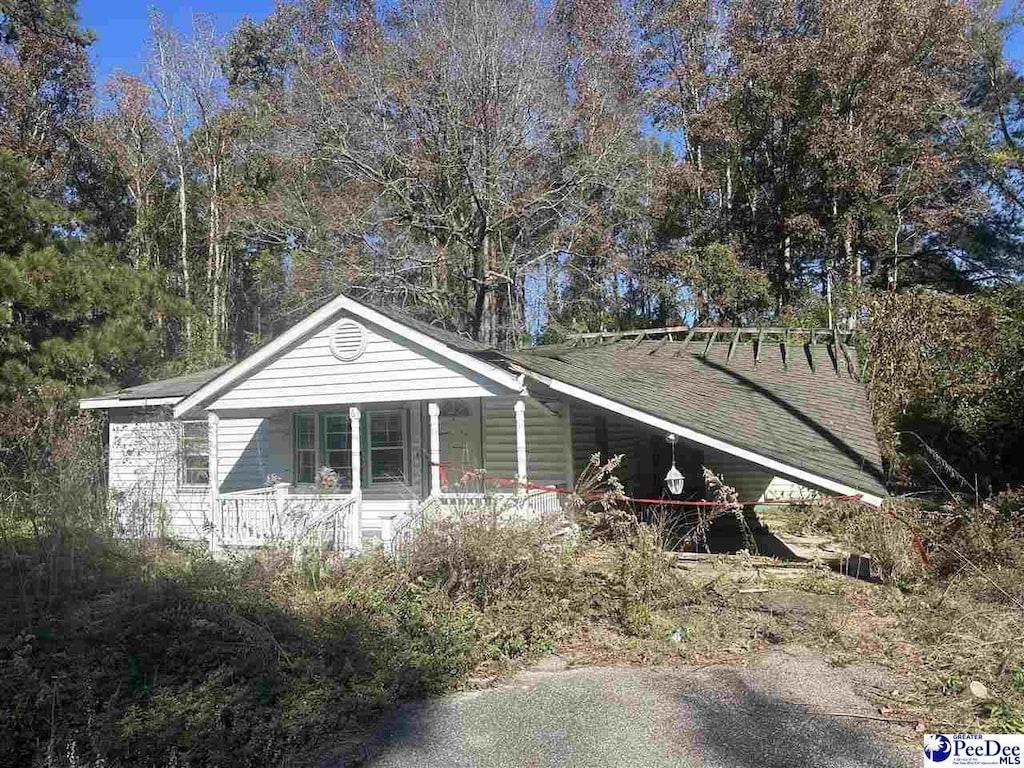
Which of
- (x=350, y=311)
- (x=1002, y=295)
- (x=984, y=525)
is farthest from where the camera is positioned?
(x=1002, y=295)

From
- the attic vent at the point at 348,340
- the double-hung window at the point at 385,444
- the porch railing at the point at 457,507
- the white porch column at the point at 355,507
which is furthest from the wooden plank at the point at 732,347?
the white porch column at the point at 355,507

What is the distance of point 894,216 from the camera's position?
84.1 ft

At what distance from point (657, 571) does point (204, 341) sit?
21871mm

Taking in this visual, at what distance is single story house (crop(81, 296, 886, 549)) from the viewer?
11.2 m

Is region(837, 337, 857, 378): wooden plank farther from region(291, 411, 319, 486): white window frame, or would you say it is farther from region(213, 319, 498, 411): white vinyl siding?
region(291, 411, 319, 486): white window frame

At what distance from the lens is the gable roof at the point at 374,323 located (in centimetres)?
1230

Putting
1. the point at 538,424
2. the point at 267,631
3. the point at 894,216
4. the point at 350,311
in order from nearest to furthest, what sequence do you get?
1. the point at 267,631
2. the point at 350,311
3. the point at 538,424
4. the point at 894,216

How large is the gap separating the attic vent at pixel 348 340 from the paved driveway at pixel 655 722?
7332 millimetres

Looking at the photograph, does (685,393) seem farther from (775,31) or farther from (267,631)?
(775,31)

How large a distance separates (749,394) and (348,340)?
22.1ft

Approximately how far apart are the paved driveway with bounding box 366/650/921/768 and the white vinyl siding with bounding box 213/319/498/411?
6392 millimetres

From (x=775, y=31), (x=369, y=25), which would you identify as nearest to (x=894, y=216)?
(x=775, y=31)

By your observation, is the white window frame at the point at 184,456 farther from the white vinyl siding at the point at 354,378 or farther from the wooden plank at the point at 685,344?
the wooden plank at the point at 685,344

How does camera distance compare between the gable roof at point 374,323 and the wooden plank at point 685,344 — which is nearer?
the gable roof at point 374,323
